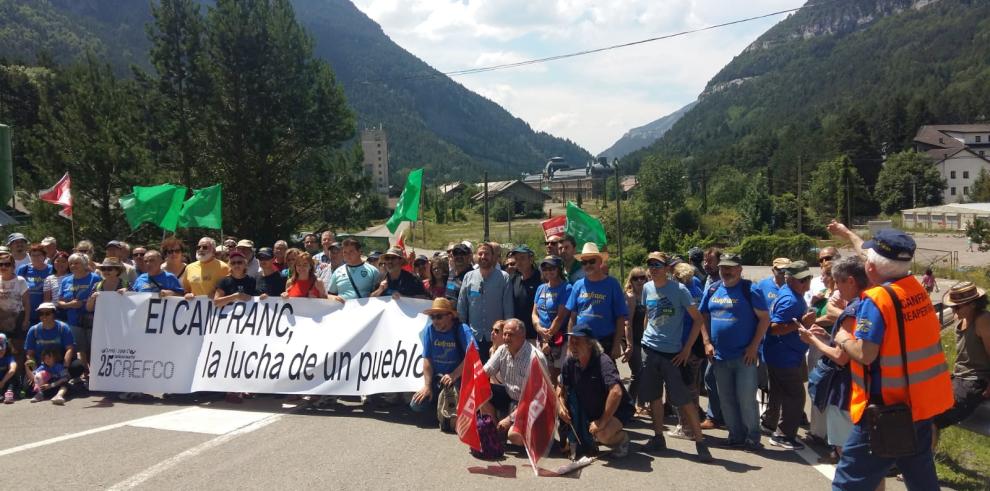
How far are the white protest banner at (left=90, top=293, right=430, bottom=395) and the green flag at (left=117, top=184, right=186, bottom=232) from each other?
11.1 feet

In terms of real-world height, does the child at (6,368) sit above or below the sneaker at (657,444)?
above

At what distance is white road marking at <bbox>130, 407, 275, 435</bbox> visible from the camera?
6852mm

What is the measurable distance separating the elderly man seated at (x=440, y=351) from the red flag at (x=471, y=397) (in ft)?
1.78

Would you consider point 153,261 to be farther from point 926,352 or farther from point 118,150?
point 118,150

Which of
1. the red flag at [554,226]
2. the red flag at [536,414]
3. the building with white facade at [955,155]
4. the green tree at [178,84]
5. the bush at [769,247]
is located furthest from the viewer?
the building with white facade at [955,155]

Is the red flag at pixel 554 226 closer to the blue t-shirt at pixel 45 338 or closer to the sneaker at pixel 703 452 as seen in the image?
the sneaker at pixel 703 452

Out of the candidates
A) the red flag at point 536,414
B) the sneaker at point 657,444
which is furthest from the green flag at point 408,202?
the sneaker at point 657,444

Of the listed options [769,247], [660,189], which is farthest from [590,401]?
[660,189]

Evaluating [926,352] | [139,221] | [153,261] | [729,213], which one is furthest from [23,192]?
[729,213]

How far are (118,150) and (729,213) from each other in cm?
7016

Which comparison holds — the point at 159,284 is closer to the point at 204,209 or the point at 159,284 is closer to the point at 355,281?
the point at 355,281

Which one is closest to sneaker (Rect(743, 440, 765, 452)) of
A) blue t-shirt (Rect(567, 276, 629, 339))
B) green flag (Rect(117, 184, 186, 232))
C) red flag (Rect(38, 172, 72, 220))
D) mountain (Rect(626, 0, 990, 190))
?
blue t-shirt (Rect(567, 276, 629, 339))

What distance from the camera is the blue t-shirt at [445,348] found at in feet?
23.4

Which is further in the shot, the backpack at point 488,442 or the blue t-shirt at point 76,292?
the blue t-shirt at point 76,292
